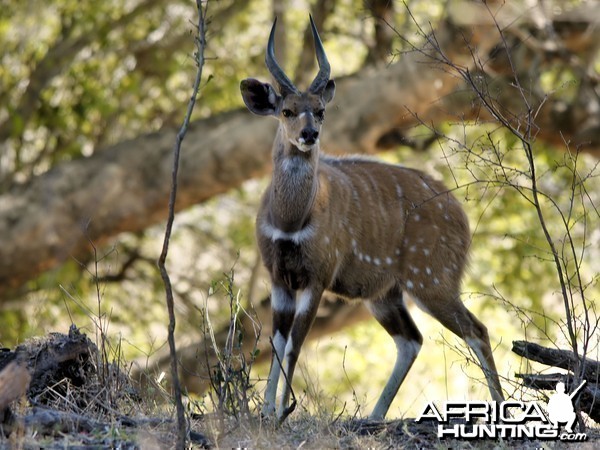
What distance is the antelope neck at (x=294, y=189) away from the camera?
646 cm

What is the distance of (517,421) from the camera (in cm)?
512

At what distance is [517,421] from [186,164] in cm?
692

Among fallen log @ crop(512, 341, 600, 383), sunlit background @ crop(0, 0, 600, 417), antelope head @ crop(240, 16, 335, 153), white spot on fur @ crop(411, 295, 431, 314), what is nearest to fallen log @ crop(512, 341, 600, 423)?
fallen log @ crop(512, 341, 600, 383)

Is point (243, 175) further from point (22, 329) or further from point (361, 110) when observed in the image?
point (22, 329)

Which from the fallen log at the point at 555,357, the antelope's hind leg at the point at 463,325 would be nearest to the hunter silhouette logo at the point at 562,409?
the fallen log at the point at 555,357

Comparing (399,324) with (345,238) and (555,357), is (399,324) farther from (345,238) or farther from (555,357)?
(555,357)

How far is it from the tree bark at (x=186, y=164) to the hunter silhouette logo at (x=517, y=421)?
20.5ft

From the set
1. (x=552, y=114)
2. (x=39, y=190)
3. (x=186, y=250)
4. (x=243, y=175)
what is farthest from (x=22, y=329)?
(x=552, y=114)

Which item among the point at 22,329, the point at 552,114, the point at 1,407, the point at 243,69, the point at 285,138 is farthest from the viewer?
the point at 243,69

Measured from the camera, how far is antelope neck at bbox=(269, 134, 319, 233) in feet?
21.2

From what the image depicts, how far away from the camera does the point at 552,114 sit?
41.5ft

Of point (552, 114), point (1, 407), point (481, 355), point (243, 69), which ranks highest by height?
point (243, 69)

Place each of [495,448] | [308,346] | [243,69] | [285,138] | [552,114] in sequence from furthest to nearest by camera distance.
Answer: [308,346] < [243,69] < [552,114] < [285,138] < [495,448]

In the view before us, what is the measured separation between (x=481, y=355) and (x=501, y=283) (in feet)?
24.4
